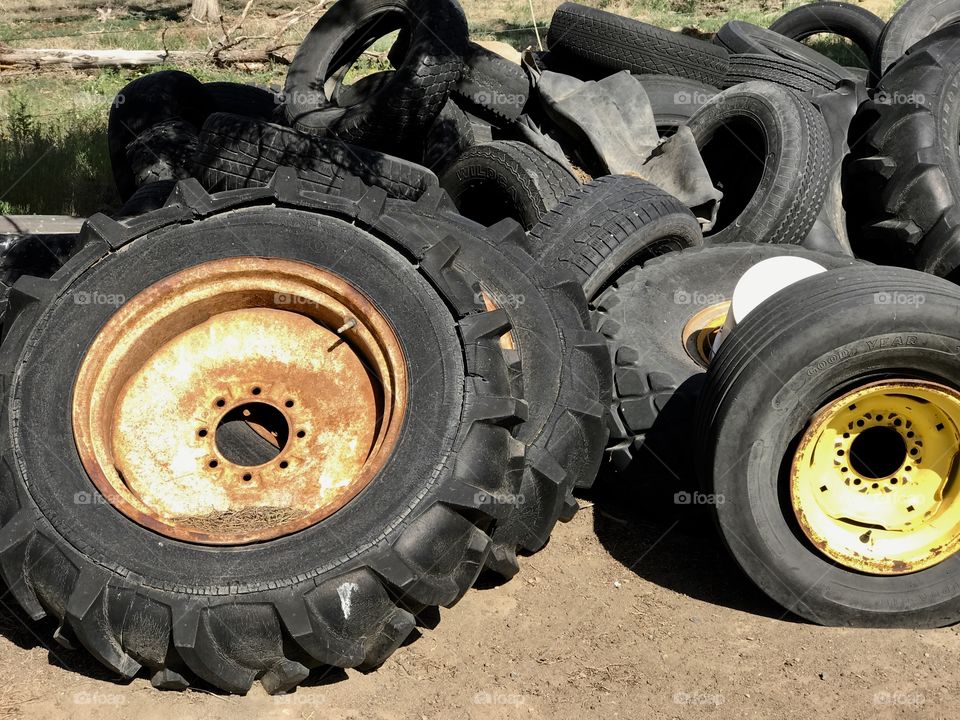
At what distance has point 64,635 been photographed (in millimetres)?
3574

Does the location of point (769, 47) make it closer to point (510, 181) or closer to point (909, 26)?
point (909, 26)

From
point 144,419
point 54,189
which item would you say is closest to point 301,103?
point 54,189

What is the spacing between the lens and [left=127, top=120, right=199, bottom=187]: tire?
6934 mm

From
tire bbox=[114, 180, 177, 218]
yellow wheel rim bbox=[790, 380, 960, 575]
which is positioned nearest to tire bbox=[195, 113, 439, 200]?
tire bbox=[114, 180, 177, 218]

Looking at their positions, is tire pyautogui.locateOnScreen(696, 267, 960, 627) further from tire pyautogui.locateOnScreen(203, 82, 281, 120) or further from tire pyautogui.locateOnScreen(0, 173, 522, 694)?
tire pyautogui.locateOnScreen(203, 82, 281, 120)

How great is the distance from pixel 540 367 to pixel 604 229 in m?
1.33

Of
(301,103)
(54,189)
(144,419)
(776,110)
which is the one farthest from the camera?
(54,189)

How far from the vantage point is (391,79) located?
23.8 feet

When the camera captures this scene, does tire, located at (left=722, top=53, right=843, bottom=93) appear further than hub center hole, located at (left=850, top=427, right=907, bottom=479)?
Yes

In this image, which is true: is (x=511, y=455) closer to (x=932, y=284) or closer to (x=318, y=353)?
(x=318, y=353)

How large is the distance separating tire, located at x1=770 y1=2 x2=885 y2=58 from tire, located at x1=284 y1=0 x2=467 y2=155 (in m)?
5.11

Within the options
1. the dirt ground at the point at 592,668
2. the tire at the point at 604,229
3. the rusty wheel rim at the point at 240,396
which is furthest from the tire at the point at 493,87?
the dirt ground at the point at 592,668

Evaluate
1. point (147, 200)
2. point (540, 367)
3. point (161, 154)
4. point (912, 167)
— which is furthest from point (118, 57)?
point (540, 367)

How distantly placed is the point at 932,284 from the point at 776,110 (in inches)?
118
